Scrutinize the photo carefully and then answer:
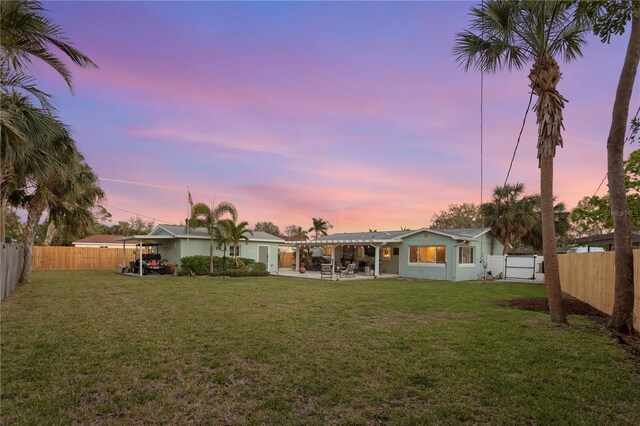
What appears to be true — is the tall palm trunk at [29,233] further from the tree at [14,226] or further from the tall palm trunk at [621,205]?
the tree at [14,226]

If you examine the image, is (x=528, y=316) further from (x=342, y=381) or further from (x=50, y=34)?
(x=50, y=34)

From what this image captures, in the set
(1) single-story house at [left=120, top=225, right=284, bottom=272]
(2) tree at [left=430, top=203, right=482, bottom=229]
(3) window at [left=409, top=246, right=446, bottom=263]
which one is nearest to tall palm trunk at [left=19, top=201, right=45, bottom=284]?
(1) single-story house at [left=120, top=225, right=284, bottom=272]

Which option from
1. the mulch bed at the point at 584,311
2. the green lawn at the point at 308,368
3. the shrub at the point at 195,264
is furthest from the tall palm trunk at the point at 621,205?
the shrub at the point at 195,264

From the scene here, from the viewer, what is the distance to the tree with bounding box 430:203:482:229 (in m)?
52.5

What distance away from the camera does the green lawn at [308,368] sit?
150 inches

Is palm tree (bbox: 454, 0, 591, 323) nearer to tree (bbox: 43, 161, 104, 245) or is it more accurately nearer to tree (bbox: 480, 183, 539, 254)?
tree (bbox: 43, 161, 104, 245)

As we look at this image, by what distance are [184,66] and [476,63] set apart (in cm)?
929

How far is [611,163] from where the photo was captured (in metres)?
7.90

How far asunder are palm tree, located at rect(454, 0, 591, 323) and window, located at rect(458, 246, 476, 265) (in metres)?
13.7

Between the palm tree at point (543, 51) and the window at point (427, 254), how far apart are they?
13665 mm

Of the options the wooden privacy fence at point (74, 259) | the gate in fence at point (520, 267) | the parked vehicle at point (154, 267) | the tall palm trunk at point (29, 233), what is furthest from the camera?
the wooden privacy fence at point (74, 259)

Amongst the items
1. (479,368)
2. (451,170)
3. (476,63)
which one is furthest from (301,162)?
(479,368)

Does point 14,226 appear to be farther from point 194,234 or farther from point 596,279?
point 596,279

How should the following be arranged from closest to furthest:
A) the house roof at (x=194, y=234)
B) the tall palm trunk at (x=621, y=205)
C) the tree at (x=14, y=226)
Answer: the tall palm trunk at (x=621, y=205) → the house roof at (x=194, y=234) → the tree at (x=14, y=226)
